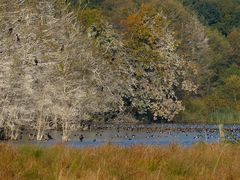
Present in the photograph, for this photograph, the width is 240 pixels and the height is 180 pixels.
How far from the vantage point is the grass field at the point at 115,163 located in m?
8.97

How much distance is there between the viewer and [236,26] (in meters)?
110

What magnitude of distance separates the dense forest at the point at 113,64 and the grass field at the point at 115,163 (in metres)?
4.17

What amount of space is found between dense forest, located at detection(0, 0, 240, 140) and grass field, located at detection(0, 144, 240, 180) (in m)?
4.17

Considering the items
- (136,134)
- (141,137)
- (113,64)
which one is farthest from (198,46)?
(141,137)

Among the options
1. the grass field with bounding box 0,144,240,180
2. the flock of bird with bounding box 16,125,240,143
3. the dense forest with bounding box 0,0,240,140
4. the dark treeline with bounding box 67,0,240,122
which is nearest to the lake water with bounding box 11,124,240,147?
the flock of bird with bounding box 16,125,240,143

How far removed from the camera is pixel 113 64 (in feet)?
182

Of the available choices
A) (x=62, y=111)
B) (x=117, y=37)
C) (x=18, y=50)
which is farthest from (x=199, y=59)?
(x=18, y=50)

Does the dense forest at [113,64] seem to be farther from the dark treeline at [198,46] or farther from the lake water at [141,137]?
the lake water at [141,137]

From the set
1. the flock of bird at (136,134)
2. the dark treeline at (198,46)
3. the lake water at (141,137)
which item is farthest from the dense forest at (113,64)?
the lake water at (141,137)

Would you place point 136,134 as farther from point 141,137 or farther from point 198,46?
point 198,46

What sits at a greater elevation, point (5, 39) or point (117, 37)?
point (117, 37)

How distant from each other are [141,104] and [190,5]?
65791 mm

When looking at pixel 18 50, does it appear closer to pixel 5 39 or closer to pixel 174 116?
pixel 5 39

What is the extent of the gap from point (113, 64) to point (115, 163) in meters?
45.6
